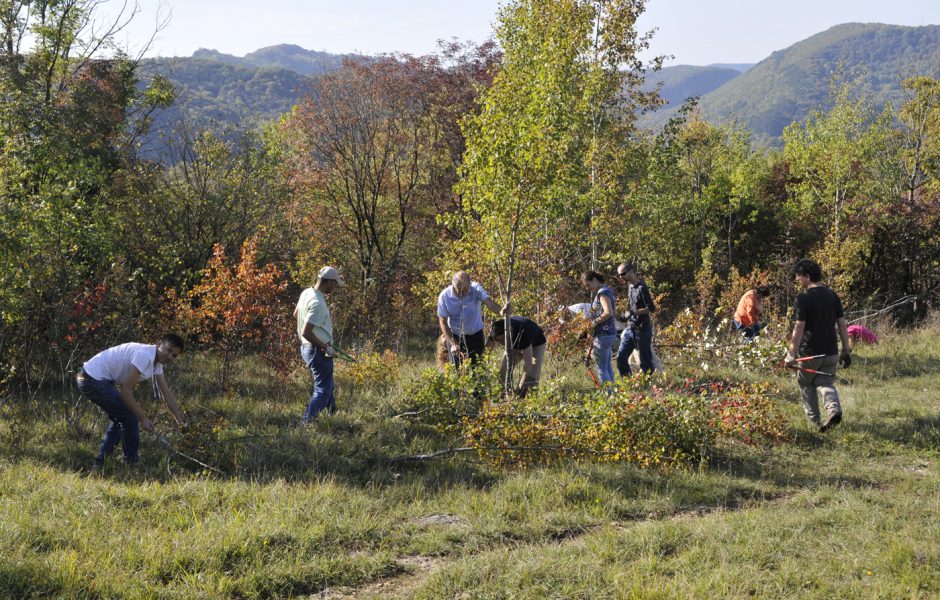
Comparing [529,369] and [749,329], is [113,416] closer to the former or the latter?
[529,369]

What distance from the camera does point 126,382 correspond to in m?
5.84

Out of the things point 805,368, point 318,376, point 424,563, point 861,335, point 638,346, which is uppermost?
point 805,368

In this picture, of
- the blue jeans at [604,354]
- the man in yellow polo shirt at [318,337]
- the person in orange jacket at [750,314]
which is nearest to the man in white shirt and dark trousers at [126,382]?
the man in yellow polo shirt at [318,337]

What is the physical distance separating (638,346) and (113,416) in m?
5.93

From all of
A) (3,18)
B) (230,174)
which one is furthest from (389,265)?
(3,18)

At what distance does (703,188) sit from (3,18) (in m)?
21.7

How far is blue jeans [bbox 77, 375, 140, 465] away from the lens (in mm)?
5859

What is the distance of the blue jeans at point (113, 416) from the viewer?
586 centimetres

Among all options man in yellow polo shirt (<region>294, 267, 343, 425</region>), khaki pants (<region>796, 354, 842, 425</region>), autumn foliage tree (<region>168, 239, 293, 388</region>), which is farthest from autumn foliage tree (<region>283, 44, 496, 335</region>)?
khaki pants (<region>796, 354, 842, 425</region>)

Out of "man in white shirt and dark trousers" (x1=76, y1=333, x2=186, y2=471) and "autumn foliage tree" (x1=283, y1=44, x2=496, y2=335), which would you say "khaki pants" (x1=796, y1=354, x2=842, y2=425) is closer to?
"man in white shirt and dark trousers" (x1=76, y1=333, x2=186, y2=471)

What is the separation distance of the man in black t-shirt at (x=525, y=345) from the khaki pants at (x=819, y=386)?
111 inches

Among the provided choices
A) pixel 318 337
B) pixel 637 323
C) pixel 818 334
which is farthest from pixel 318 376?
pixel 818 334

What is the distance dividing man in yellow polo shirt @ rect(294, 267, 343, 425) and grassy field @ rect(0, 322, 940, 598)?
0.93 ft

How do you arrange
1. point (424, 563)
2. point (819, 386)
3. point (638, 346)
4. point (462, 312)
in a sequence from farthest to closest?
point (638, 346) → point (462, 312) → point (819, 386) → point (424, 563)
